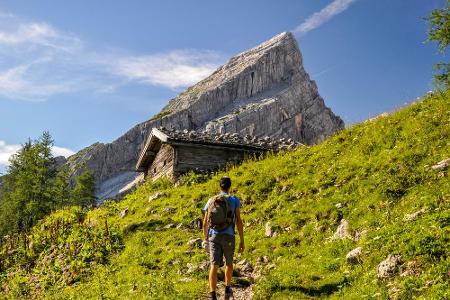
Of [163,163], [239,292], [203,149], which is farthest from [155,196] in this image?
[239,292]

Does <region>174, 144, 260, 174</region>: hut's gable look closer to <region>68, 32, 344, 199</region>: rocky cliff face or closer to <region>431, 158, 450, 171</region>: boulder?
<region>431, 158, 450, 171</region>: boulder

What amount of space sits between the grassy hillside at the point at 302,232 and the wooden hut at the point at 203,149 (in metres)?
3.55

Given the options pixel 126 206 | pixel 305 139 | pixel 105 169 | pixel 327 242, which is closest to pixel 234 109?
pixel 305 139

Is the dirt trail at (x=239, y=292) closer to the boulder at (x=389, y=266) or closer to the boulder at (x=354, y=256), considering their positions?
the boulder at (x=354, y=256)

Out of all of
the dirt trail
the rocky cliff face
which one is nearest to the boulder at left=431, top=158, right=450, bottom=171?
the dirt trail

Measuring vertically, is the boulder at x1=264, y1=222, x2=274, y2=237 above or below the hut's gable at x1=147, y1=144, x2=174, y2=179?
below

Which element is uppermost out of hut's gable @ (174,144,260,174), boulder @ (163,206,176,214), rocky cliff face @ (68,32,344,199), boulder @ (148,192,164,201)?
rocky cliff face @ (68,32,344,199)

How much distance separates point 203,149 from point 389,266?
18636 millimetres

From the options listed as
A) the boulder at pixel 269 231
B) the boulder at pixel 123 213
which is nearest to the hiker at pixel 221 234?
the boulder at pixel 269 231

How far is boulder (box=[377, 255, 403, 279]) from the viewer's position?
8531 millimetres

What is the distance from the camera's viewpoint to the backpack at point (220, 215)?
956 cm

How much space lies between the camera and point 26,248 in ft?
64.4

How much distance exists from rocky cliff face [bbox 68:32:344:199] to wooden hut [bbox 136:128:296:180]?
126 metres

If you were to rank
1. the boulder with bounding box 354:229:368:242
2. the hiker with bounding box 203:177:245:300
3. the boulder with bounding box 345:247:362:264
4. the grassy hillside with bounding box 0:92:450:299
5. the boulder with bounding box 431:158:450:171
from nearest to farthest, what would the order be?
the grassy hillside with bounding box 0:92:450:299
the hiker with bounding box 203:177:245:300
the boulder with bounding box 345:247:362:264
the boulder with bounding box 354:229:368:242
the boulder with bounding box 431:158:450:171
